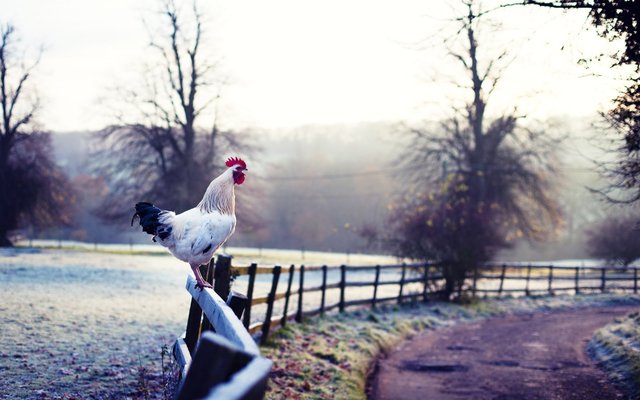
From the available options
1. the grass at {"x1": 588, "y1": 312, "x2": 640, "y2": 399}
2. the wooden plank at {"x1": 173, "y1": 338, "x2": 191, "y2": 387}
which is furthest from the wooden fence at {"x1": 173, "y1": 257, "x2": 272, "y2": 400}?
the grass at {"x1": 588, "y1": 312, "x2": 640, "y2": 399}

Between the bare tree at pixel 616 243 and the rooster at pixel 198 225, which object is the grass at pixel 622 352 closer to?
the rooster at pixel 198 225

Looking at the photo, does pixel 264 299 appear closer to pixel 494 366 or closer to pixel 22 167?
pixel 494 366

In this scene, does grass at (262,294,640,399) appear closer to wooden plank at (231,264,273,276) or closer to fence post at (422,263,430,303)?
fence post at (422,263,430,303)

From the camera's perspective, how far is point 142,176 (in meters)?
36.6

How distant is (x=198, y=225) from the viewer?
5879 mm

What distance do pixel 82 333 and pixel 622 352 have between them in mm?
8737

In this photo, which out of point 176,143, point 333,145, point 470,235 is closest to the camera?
point 470,235

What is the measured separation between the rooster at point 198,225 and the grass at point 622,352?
582 cm

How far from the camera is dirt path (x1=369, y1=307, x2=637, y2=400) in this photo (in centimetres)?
852

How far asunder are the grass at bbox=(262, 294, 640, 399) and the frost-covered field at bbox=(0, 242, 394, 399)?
1.54 m

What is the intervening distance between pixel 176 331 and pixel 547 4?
7.80m

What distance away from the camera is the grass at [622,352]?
8.84 metres

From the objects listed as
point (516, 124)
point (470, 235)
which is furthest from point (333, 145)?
point (470, 235)

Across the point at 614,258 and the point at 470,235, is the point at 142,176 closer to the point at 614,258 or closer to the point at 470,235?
the point at 470,235
